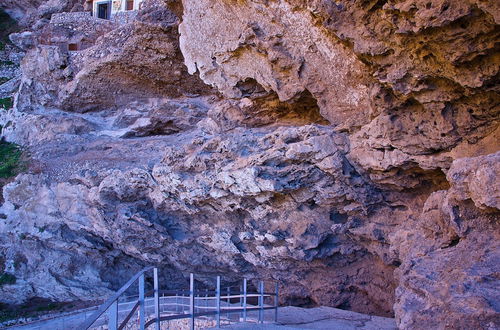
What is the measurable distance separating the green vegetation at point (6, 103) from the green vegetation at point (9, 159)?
206cm

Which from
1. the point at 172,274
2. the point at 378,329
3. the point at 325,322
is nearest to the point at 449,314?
the point at 378,329

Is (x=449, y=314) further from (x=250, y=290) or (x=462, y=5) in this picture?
(x=250, y=290)

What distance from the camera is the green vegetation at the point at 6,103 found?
1496 cm

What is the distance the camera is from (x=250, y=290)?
32.0ft

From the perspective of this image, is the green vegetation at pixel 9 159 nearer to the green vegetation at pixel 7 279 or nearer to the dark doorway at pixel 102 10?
the green vegetation at pixel 7 279

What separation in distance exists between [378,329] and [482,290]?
10.5 feet

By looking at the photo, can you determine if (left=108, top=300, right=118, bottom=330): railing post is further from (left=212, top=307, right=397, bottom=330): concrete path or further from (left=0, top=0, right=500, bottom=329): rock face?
(left=212, top=307, right=397, bottom=330): concrete path

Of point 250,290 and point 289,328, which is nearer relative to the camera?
point 289,328

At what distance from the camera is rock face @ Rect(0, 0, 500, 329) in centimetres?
462

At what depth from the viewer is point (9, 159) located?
40.1 ft

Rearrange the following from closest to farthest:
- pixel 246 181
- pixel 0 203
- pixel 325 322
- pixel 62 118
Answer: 1. pixel 325 322
2. pixel 246 181
3. pixel 0 203
4. pixel 62 118

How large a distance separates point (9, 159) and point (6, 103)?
4.04 meters

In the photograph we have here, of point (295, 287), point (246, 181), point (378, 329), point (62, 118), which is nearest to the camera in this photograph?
point (378, 329)

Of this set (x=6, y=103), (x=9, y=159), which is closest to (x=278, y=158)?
(x=9, y=159)
